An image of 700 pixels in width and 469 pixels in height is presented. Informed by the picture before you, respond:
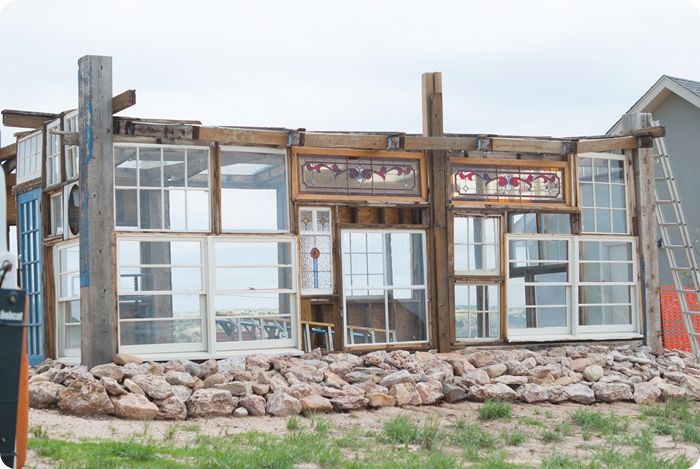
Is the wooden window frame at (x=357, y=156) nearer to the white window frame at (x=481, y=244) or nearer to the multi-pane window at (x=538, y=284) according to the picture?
the white window frame at (x=481, y=244)

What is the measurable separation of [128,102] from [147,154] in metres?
1.12

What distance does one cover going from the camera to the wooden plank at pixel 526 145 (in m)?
16.6

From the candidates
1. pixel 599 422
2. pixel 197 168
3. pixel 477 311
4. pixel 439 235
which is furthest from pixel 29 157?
pixel 599 422

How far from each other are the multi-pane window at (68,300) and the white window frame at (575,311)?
658 cm

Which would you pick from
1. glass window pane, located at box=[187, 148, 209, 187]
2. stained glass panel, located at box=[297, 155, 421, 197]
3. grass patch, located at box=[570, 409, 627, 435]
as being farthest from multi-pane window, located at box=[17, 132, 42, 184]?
grass patch, located at box=[570, 409, 627, 435]

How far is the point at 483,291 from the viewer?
55.2 feet

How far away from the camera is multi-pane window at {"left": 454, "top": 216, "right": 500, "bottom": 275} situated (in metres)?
16.7

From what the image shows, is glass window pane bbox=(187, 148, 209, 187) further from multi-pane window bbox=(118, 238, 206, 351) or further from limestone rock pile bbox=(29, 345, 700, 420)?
limestone rock pile bbox=(29, 345, 700, 420)

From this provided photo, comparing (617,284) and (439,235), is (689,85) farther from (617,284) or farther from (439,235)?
(439,235)

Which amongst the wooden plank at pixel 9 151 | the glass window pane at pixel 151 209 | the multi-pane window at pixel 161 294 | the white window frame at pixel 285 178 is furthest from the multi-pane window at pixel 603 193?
the wooden plank at pixel 9 151

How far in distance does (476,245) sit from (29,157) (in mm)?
7257

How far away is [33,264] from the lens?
16453 mm

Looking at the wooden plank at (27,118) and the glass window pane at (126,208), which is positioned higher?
the wooden plank at (27,118)

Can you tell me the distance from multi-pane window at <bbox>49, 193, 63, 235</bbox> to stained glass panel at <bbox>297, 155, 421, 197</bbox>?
3.59 m
